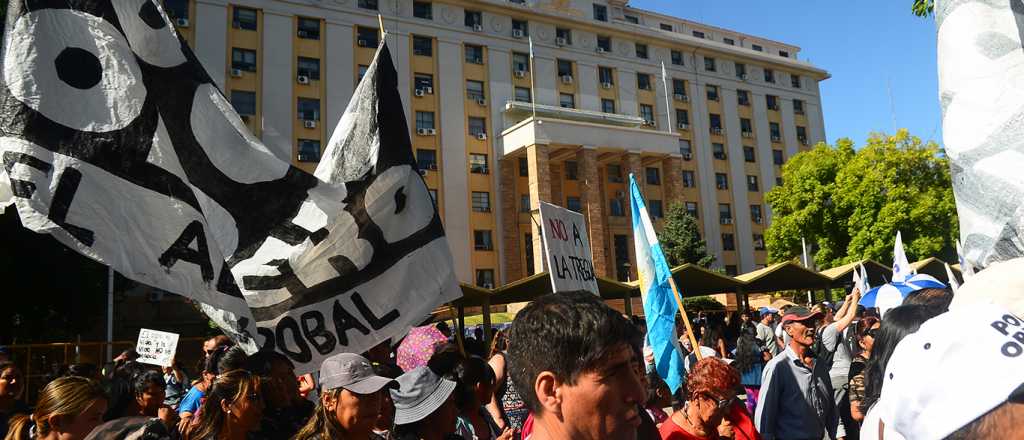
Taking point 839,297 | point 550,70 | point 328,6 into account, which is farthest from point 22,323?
point 839,297

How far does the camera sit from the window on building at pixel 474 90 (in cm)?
3948

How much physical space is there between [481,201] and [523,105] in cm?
591

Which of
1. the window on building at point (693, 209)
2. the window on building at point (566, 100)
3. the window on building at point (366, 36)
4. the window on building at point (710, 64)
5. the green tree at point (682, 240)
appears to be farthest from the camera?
the window on building at point (710, 64)

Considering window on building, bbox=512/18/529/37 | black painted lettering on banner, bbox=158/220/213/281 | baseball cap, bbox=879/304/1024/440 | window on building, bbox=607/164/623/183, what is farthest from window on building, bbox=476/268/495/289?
baseball cap, bbox=879/304/1024/440

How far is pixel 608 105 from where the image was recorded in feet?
143

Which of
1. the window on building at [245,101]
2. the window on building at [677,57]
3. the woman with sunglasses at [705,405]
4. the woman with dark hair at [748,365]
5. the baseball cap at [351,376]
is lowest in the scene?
the woman with dark hair at [748,365]

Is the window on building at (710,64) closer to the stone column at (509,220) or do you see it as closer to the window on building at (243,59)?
the stone column at (509,220)

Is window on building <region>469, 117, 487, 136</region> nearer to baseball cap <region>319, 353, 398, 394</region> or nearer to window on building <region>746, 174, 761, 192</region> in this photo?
window on building <region>746, 174, 761, 192</region>

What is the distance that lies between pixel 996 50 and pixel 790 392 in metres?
2.71

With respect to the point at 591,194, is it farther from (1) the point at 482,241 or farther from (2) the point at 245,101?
(2) the point at 245,101

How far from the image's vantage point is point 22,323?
73.2ft

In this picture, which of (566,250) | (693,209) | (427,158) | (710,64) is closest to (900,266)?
(566,250)

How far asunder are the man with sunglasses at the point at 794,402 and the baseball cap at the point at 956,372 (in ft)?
12.2

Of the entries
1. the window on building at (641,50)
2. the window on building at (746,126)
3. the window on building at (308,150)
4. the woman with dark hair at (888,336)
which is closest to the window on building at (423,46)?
the window on building at (308,150)
